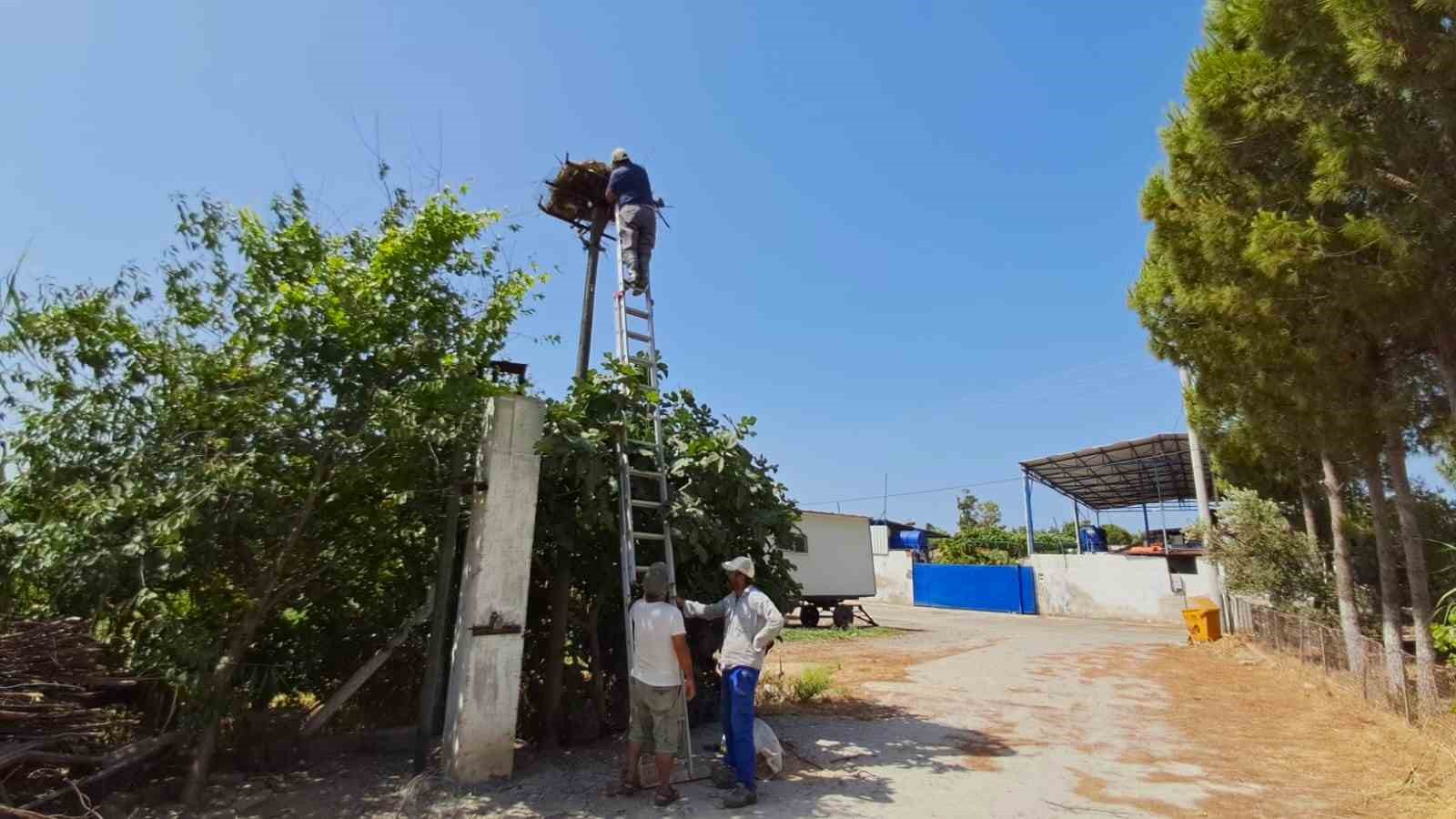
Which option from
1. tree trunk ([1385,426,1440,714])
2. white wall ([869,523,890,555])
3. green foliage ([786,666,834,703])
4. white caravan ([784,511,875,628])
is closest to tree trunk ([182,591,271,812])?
green foliage ([786,666,834,703])

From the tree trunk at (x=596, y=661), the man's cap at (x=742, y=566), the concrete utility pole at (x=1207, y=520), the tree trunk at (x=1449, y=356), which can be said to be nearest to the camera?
the man's cap at (x=742, y=566)

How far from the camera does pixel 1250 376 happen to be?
9500 mm

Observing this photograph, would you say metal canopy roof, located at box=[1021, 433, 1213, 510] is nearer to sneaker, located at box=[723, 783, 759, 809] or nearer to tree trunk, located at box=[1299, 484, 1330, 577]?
tree trunk, located at box=[1299, 484, 1330, 577]

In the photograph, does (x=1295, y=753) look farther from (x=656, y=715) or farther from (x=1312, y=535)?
(x=1312, y=535)

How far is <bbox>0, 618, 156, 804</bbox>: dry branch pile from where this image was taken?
4035mm

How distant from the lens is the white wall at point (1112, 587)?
27703mm

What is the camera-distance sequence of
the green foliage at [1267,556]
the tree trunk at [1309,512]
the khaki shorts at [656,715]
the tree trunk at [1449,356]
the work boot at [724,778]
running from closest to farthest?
1. the khaki shorts at [656,715]
2. the work boot at [724,778]
3. the tree trunk at [1449,356]
4. the tree trunk at [1309,512]
5. the green foliage at [1267,556]

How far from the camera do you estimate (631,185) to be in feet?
27.9

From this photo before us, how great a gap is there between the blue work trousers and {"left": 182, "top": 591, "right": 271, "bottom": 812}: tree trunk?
3.26 m

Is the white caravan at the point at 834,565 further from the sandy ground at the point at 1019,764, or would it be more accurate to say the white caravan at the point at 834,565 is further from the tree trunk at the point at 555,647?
the tree trunk at the point at 555,647

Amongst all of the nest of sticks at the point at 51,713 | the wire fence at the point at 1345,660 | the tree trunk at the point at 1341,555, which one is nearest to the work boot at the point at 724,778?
the nest of sticks at the point at 51,713

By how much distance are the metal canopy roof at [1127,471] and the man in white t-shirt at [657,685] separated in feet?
80.2

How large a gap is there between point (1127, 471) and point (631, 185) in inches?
1215

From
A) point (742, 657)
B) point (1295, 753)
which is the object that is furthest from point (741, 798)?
point (1295, 753)
